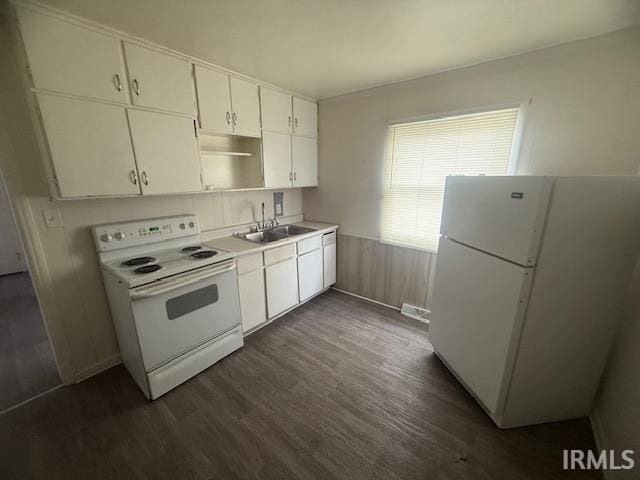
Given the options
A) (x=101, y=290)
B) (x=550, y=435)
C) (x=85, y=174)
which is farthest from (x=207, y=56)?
(x=550, y=435)

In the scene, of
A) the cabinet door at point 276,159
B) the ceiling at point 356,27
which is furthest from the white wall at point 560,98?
the cabinet door at point 276,159

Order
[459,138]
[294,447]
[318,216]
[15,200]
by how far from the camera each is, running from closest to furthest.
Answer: [294,447]
[15,200]
[459,138]
[318,216]

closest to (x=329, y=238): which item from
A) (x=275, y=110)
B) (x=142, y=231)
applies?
(x=275, y=110)

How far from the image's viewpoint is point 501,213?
1.44 metres

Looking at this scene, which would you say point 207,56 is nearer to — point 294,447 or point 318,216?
point 318,216

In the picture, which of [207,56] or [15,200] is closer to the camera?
[15,200]

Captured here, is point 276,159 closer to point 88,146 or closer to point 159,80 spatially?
point 159,80

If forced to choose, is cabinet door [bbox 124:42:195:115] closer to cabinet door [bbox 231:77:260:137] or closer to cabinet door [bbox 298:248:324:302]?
cabinet door [bbox 231:77:260:137]

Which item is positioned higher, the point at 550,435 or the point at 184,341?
the point at 184,341

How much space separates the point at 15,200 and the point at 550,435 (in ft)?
12.1

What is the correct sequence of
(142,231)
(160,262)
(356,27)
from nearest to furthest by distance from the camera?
(356,27) < (160,262) < (142,231)

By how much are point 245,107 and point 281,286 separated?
6.01 ft

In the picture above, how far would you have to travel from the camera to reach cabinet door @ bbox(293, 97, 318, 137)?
115 inches

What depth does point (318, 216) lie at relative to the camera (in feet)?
11.5
